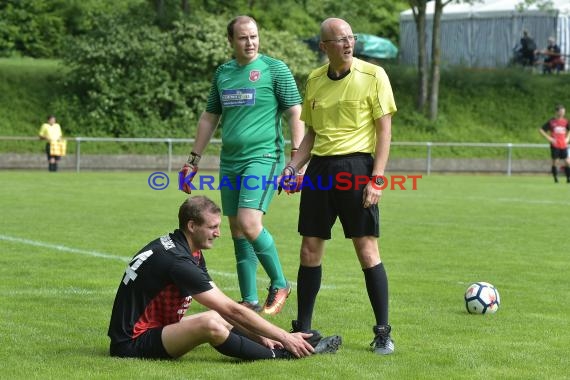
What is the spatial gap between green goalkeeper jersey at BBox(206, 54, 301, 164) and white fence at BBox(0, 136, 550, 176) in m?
25.8

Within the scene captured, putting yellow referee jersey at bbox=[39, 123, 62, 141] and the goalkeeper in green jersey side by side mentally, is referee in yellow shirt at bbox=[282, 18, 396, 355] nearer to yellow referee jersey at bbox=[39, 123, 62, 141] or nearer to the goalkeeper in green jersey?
the goalkeeper in green jersey

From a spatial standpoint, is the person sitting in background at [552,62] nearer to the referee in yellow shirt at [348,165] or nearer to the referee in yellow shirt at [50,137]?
the referee in yellow shirt at [50,137]

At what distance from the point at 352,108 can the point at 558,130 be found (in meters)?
25.7

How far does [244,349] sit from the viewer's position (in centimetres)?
707

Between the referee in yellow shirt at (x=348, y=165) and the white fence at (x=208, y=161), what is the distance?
27490mm

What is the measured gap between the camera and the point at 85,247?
546 inches

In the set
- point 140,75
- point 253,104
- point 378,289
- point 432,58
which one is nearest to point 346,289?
point 253,104

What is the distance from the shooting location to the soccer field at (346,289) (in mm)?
6980

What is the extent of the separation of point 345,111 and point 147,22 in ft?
111

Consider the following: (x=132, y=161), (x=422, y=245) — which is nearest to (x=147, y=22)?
(x=132, y=161)

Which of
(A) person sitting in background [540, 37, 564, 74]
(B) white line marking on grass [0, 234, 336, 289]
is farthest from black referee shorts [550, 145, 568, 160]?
(B) white line marking on grass [0, 234, 336, 289]

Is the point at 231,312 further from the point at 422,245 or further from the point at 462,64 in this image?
the point at 462,64

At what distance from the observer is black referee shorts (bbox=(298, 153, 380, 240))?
7602 mm

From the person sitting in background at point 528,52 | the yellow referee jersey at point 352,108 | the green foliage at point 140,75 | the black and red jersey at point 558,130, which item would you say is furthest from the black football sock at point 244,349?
the person sitting in background at point 528,52
